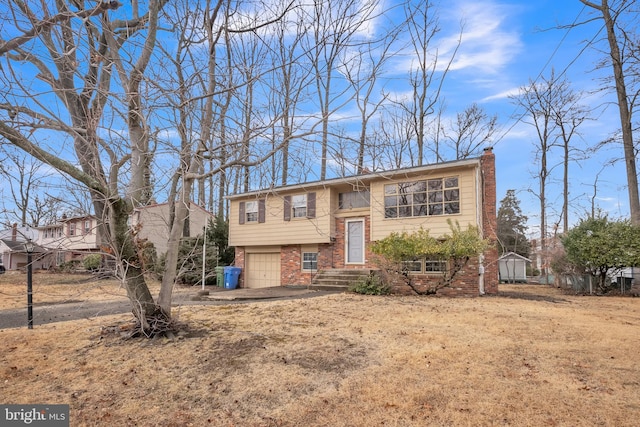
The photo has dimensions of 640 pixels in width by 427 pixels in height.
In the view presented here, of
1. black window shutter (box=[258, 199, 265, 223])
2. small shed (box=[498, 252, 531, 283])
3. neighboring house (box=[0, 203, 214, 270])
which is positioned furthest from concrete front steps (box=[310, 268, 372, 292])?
small shed (box=[498, 252, 531, 283])

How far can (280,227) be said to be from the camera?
16.3 m

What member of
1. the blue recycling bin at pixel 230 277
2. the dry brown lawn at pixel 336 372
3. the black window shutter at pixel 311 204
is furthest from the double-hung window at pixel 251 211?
the dry brown lawn at pixel 336 372

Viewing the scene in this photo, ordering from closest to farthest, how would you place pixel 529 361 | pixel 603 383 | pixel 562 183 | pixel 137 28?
1. pixel 603 383
2. pixel 529 361
3. pixel 137 28
4. pixel 562 183

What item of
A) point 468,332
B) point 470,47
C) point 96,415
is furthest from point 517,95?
point 96,415

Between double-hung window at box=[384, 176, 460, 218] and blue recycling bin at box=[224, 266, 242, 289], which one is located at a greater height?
double-hung window at box=[384, 176, 460, 218]

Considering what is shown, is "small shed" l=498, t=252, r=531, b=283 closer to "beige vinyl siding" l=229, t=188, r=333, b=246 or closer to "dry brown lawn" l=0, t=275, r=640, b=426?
"beige vinyl siding" l=229, t=188, r=333, b=246

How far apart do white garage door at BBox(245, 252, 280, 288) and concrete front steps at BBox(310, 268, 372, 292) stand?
3157 mm

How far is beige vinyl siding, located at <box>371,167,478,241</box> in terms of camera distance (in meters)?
12.0

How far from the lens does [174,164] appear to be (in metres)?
5.35

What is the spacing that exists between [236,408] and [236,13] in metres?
5.51

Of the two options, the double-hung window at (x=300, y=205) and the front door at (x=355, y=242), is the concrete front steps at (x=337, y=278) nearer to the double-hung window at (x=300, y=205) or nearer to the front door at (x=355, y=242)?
the front door at (x=355, y=242)

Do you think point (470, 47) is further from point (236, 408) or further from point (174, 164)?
point (236, 408)

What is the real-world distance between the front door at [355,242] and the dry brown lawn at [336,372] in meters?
7.72

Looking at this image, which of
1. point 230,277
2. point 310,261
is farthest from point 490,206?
point 230,277
